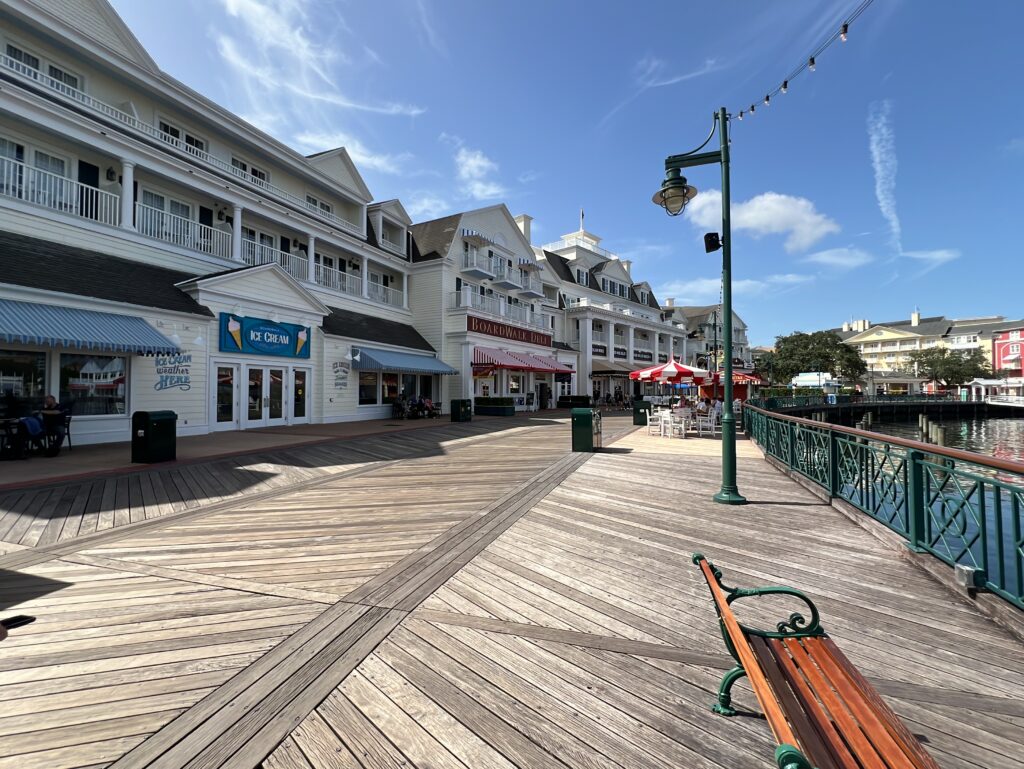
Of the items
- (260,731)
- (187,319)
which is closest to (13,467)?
(187,319)

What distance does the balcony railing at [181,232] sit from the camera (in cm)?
1420

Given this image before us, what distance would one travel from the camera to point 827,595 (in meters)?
3.57

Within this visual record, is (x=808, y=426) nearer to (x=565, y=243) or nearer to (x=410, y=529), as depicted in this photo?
(x=410, y=529)

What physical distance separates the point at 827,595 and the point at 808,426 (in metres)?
4.64

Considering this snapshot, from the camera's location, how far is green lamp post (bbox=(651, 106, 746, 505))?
21.4 feet

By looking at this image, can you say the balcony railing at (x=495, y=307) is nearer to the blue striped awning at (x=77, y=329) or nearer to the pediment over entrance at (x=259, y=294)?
the pediment over entrance at (x=259, y=294)

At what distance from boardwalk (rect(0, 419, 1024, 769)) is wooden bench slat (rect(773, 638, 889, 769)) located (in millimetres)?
447

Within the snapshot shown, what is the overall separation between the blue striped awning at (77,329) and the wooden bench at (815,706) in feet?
41.1

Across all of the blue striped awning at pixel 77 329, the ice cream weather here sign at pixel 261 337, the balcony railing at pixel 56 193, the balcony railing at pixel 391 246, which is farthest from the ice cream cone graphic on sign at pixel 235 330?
the balcony railing at pixel 391 246

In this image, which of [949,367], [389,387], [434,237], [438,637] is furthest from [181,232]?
[949,367]

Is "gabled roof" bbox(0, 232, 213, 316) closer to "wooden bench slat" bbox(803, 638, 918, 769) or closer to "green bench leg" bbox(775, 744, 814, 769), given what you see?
"green bench leg" bbox(775, 744, 814, 769)

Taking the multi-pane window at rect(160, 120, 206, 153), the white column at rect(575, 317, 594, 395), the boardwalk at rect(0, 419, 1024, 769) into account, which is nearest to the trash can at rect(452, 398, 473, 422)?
the multi-pane window at rect(160, 120, 206, 153)

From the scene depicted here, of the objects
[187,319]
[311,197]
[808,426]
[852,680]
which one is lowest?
[852,680]

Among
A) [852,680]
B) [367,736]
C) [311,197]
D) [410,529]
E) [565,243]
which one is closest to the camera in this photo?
[852,680]
